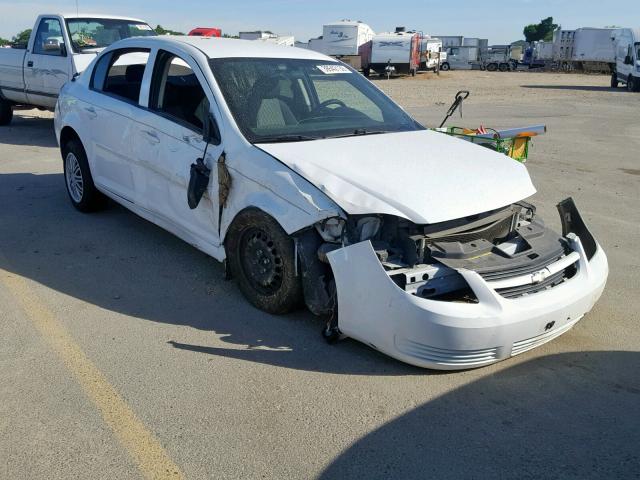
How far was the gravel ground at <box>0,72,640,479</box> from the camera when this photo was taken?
2.95 metres

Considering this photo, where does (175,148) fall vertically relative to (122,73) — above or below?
below

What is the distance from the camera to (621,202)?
780cm

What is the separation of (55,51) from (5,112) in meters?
3.02

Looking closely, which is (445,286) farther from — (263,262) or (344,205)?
(263,262)

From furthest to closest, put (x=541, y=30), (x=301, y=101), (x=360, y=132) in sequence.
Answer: (x=541, y=30), (x=301, y=101), (x=360, y=132)

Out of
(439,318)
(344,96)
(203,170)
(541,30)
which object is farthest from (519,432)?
(541,30)

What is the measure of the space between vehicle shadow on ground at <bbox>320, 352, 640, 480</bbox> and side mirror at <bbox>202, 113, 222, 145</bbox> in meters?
2.34

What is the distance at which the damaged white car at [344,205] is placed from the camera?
11.6 feet

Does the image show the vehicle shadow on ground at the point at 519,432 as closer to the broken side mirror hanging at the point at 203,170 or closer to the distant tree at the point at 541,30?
the broken side mirror hanging at the point at 203,170

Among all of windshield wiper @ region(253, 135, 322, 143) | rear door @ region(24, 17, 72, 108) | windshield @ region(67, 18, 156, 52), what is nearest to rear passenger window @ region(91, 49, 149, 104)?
windshield wiper @ region(253, 135, 322, 143)

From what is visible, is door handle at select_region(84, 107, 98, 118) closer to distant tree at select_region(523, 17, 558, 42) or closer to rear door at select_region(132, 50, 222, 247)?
rear door at select_region(132, 50, 222, 247)

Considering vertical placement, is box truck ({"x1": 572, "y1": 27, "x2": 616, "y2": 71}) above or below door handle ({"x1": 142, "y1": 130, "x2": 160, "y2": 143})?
above

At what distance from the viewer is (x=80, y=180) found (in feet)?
21.8

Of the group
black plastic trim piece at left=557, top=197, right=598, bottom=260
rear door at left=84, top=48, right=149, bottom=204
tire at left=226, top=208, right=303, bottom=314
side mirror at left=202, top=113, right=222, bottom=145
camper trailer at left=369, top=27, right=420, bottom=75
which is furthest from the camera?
camper trailer at left=369, top=27, right=420, bottom=75
